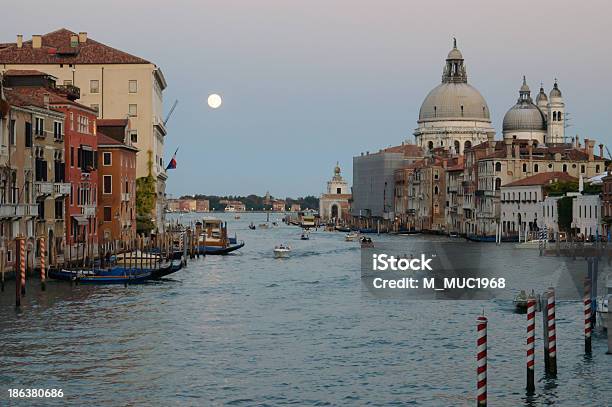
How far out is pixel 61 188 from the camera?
32594 mm

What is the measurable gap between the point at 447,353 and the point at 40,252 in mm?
14354

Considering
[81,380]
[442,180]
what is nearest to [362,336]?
[81,380]

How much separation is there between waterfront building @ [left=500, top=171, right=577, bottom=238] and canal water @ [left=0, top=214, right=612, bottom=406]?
124 ft

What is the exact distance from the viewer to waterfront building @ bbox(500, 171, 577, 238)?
6644 centimetres

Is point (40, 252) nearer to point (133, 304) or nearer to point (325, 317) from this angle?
point (133, 304)

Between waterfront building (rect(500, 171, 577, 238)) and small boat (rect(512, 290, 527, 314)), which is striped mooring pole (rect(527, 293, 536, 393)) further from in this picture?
waterfront building (rect(500, 171, 577, 238))

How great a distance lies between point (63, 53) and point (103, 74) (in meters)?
1.75

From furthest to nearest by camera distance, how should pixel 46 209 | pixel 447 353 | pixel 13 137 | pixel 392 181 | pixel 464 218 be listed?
pixel 392 181 → pixel 464 218 → pixel 46 209 → pixel 13 137 → pixel 447 353

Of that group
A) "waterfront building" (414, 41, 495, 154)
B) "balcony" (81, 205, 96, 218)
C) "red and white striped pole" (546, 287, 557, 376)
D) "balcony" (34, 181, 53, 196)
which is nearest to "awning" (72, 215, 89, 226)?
"balcony" (81, 205, 96, 218)

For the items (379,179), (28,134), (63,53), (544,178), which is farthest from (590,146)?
(28,134)

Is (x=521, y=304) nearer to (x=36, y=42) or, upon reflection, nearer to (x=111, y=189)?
(x=111, y=189)

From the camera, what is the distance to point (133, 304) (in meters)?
25.1

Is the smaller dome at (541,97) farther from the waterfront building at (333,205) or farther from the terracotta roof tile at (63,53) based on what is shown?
the terracotta roof tile at (63,53)

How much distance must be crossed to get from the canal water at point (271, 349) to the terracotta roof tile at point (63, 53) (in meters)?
21.4
